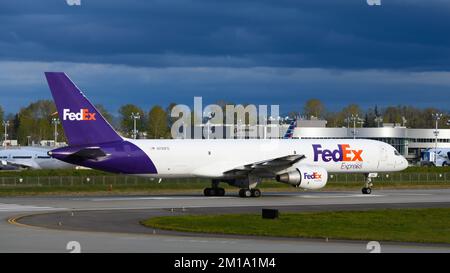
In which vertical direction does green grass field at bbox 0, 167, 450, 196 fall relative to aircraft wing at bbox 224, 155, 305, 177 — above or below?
below

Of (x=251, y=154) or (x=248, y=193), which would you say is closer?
(x=248, y=193)

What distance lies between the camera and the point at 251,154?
→ 2320 inches

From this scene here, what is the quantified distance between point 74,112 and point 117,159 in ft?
12.8

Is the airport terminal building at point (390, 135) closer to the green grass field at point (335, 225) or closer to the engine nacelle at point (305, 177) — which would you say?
the engine nacelle at point (305, 177)

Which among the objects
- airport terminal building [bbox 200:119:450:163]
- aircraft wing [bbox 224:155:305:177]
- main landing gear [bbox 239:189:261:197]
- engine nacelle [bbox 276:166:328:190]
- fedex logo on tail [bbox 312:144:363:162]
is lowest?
main landing gear [bbox 239:189:261:197]

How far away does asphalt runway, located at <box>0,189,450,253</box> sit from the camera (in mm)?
26844

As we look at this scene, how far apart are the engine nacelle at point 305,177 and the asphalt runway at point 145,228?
3.34 ft

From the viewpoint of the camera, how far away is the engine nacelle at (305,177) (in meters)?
55.2

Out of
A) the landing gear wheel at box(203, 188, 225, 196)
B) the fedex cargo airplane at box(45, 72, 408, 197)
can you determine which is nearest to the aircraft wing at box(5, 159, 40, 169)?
the landing gear wheel at box(203, 188, 225, 196)

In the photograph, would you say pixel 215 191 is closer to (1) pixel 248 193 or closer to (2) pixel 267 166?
(1) pixel 248 193

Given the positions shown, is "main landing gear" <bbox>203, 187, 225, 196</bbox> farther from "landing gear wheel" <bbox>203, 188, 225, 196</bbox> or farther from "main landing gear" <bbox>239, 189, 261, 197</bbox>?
"main landing gear" <bbox>239, 189, 261, 197</bbox>

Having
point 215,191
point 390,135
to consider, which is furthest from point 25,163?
point 215,191

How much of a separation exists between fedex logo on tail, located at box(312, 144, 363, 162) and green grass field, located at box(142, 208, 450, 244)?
16.6 meters
